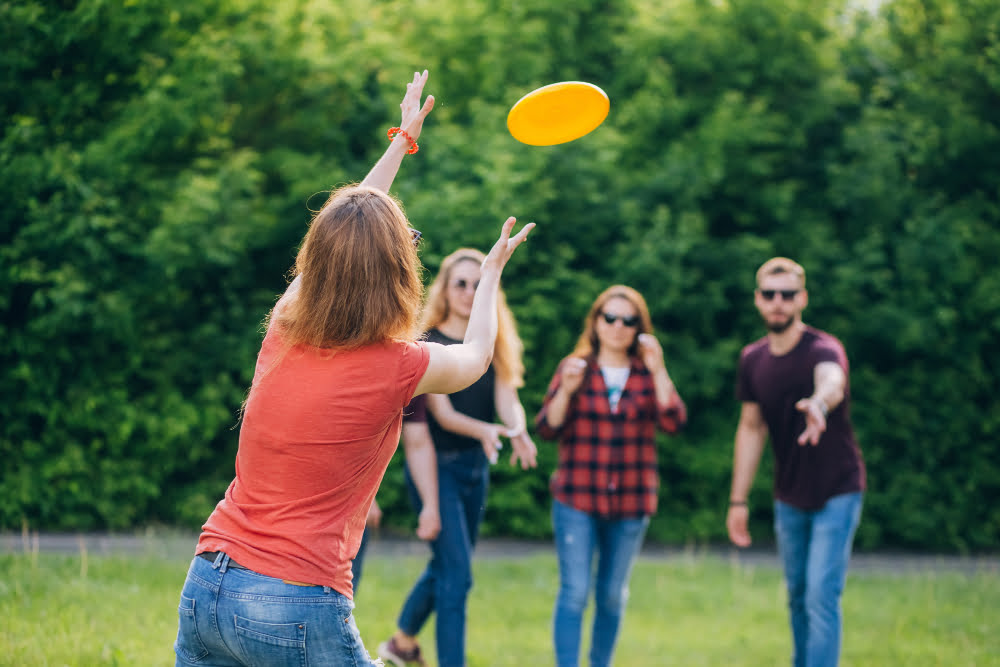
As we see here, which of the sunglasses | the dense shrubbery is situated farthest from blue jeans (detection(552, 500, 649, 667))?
the dense shrubbery

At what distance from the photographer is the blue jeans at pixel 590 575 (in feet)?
15.8

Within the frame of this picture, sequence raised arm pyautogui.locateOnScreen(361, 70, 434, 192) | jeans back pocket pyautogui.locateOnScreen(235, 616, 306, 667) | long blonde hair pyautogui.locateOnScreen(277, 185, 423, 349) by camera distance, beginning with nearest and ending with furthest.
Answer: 1. jeans back pocket pyautogui.locateOnScreen(235, 616, 306, 667)
2. long blonde hair pyautogui.locateOnScreen(277, 185, 423, 349)
3. raised arm pyautogui.locateOnScreen(361, 70, 434, 192)

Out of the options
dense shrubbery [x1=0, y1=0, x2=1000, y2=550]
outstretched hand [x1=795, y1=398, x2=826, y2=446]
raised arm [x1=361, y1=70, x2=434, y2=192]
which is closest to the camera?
raised arm [x1=361, y1=70, x2=434, y2=192]

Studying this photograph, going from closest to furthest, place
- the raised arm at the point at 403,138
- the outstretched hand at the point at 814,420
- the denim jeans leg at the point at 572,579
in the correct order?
the raised arm at the point at 403,138 → the outstretched hand at the point at 814,420 → the denim jeans leg at the point at 572,579

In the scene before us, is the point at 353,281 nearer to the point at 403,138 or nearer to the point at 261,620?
the point at 261,620

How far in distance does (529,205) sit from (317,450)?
6.95m

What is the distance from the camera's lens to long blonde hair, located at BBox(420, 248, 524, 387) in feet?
16.2

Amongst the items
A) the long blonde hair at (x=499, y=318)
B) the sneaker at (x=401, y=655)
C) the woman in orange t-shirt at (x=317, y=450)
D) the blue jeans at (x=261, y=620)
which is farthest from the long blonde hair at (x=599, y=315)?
the blue jeans at (x=261, y=620)

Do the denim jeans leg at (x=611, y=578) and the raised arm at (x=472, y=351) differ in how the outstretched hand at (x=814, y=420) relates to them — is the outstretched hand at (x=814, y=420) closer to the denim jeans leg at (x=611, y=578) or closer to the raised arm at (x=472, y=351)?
the denim jeans leg at (x=611, y=578)

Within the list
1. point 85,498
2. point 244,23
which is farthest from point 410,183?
point 85,498

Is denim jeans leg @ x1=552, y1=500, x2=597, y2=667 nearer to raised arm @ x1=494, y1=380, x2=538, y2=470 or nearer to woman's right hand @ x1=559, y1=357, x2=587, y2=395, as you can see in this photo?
raised arm @ x1=494, y1=380, x2=538, y2=470

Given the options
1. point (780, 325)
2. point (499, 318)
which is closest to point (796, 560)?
point (780, 325)

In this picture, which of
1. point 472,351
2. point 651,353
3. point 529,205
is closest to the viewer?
point 472,351

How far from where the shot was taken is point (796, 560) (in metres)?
4.95
